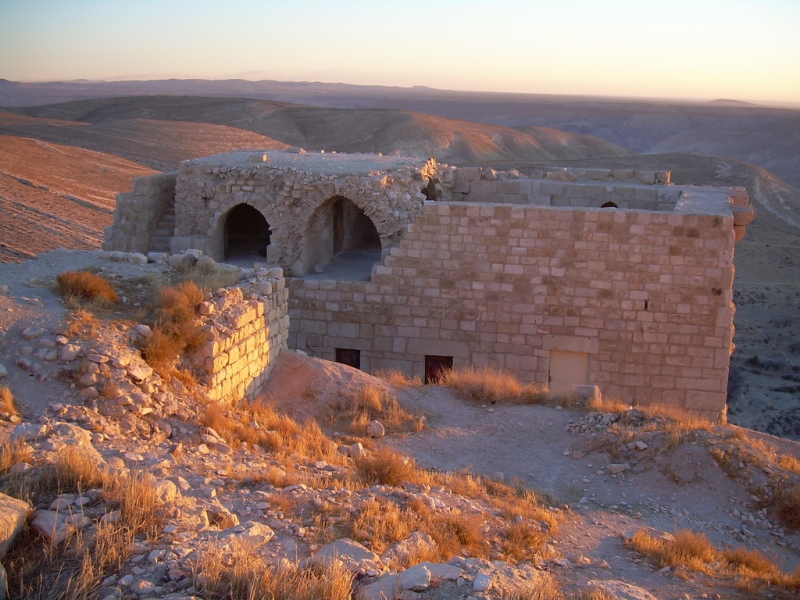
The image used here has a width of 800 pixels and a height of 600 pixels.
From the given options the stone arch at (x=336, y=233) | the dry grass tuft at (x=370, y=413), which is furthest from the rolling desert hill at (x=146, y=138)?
the dry grass tuft at (x=370, y=413)

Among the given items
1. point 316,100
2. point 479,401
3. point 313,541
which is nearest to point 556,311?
point 479,401

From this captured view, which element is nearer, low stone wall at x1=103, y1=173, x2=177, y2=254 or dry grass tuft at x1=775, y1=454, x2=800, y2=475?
dry grass tuft at x1=775, y1=454, x2=800, y2=475

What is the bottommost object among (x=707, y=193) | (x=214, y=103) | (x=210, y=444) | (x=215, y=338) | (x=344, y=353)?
(x=344, y=353)

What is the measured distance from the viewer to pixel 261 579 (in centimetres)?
343

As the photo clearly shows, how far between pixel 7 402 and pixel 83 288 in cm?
201

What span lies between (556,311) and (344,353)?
11.1 feet

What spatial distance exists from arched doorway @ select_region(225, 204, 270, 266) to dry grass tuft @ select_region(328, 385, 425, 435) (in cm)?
659

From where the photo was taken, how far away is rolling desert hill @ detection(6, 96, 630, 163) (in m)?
53.8

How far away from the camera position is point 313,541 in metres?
4.16

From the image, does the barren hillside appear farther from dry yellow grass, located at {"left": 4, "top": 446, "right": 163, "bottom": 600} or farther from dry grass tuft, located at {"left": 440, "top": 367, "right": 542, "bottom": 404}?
dry yellow grass, located at {"left": 4, "top": 446, "right": 163, "bottom": 600}

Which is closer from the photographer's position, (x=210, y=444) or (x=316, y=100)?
(x=210, y=444)

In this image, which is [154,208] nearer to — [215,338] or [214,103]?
[215,338]

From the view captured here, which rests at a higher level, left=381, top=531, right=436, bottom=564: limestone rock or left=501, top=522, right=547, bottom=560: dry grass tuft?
left=381, top=531, right=436, bottom=564: limestone rock

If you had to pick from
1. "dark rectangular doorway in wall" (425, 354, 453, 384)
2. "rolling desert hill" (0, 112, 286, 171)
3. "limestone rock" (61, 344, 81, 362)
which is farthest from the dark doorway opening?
"rolling desert hill" (0, 112, 286, 171)
